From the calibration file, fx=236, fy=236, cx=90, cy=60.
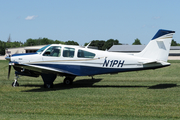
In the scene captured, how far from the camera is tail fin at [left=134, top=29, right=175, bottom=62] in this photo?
39.2 feet

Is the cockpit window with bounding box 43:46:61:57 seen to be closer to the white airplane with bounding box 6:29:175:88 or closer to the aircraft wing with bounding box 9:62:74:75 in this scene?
the white airplane with bounding box 6:29:175:88

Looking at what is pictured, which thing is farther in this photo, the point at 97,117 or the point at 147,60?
the point at 147,60

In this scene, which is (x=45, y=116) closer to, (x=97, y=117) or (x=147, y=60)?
(x=97, y=117)

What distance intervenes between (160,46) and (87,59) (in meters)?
3.84

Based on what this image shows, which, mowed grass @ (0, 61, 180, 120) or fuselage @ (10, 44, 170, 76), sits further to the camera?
fuselage @ (10, 44, 170, 76)

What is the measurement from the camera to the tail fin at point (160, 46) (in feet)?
39.2

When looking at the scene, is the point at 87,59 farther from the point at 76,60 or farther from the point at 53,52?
the point at 53,52

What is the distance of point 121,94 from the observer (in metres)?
10.4

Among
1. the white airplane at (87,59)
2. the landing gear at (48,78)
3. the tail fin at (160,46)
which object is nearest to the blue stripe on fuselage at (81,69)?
the white airplane at (87,59)

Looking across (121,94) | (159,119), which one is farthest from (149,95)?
(159,119)

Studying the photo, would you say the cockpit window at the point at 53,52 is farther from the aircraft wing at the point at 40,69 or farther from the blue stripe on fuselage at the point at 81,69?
the aircraft wing at the point at 40,69

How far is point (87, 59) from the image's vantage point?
12.6 meters

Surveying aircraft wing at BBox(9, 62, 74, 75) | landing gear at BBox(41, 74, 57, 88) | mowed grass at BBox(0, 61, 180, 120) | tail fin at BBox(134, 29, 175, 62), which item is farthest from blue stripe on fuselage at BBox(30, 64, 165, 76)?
mowed grass at BBox(0, 61, 180, 120)

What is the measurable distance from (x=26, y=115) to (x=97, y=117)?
214 centimetres
